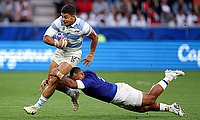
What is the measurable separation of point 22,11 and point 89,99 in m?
13.7

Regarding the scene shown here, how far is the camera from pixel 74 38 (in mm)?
12477

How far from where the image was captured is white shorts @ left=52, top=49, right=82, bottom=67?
1258 centimetres

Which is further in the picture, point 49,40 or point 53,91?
point 49,40

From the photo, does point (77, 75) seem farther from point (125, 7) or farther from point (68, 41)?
point (125, 7)

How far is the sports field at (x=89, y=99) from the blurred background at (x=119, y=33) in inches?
30.1

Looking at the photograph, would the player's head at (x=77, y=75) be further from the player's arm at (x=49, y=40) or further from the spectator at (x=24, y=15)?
the spectator at (x=24, y=15)

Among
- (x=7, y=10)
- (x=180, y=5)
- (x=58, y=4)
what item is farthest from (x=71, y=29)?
(x=180, y=5)

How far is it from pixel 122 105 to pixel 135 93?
0.37m

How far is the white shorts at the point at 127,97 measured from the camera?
37.0 ft

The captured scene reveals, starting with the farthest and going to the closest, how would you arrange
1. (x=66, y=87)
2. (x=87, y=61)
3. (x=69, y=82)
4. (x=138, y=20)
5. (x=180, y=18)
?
1. (x=180, y=18)
2. (x=138, y=20)
3. (x=87, y=61)
4. (x=66, y=87)
5. (x=69, y=82)

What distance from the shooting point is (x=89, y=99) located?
1541 cm

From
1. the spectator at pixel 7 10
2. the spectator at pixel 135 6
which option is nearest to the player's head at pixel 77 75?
the spectator at pixel 7 10

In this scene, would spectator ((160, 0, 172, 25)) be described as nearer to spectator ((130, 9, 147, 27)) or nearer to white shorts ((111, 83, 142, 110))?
spectator ((130, 9, 147, 27))

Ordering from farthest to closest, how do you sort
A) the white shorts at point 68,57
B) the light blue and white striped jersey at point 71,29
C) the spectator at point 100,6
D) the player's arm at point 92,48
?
the spectator at point 100,6, the white shorts at point 68,57, the player's arm at point 92,48, the light blue and white striped jersey at point 71,29
